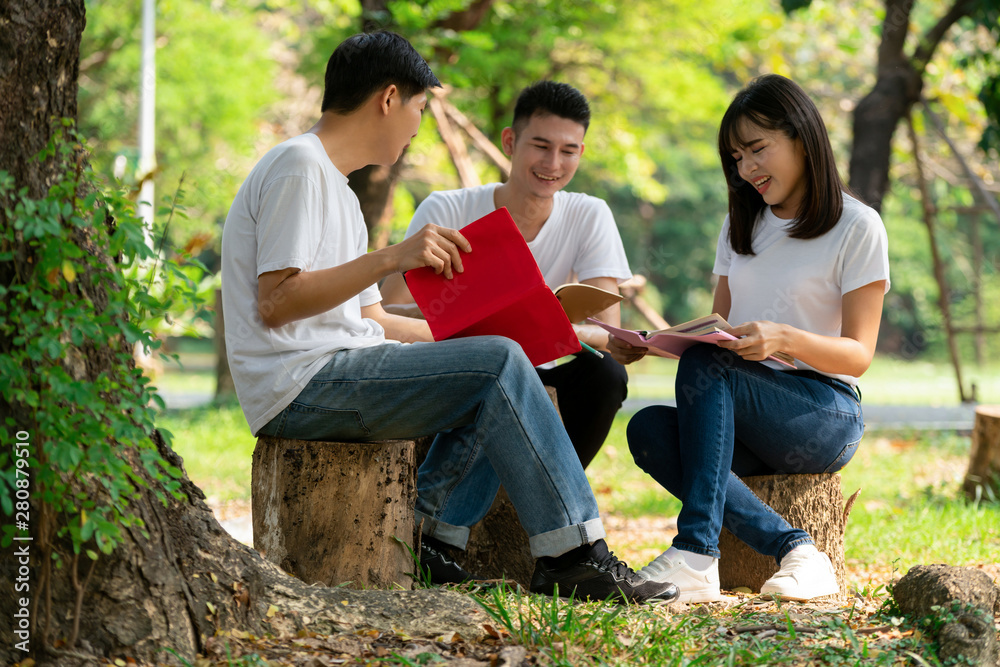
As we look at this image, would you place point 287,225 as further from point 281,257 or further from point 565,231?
point 565,231

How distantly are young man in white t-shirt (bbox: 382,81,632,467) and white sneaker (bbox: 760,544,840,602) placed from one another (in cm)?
103

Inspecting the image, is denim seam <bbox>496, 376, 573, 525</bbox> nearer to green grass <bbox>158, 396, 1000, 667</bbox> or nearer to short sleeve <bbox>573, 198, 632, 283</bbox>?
green grass <bbox>158, 396, 1000, 667</bbox>

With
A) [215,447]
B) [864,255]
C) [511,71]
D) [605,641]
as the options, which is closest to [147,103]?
[511,71]

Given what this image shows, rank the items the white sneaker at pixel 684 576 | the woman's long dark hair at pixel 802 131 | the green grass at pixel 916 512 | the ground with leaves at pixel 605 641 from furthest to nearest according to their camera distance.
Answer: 1. the green grass at pixel 916 512
2. the woman's long dark hair at pixel 802 131
3. the white sneaker at pixel 684 576
4. the ground with leaves at pixel 605 641

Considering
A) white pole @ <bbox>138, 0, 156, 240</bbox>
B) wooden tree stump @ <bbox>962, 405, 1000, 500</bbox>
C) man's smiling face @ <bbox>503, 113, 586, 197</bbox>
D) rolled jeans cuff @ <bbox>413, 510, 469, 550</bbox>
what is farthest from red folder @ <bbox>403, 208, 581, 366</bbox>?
white pole @ <bbox>138, 0, 156, 240</bbox>

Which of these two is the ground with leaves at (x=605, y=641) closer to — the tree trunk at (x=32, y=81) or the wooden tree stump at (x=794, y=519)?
the wooden tree stump at (x=794, y=519)

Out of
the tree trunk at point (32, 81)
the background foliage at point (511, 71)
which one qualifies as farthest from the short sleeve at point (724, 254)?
the background foliage at point (511, 71)

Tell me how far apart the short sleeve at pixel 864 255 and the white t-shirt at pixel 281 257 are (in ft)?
5.08

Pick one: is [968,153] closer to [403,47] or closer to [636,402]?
[636,402]

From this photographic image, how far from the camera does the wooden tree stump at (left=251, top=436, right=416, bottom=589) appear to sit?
2.58 metres

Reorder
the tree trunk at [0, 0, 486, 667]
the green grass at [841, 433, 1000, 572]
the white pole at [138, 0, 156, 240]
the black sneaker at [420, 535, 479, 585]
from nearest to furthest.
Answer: the tree trunk at [0, 0, 486, 667], the black sneaker at [420, 535, 479, 585], the green grass at [841, 433, 1000, 572], the white pole at [138, 0, 156, 240]

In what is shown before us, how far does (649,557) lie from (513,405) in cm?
213

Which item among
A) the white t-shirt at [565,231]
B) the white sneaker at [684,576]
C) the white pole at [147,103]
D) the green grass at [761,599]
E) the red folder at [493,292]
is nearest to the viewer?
the green grass at [761,599]

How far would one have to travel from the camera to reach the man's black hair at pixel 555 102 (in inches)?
147
